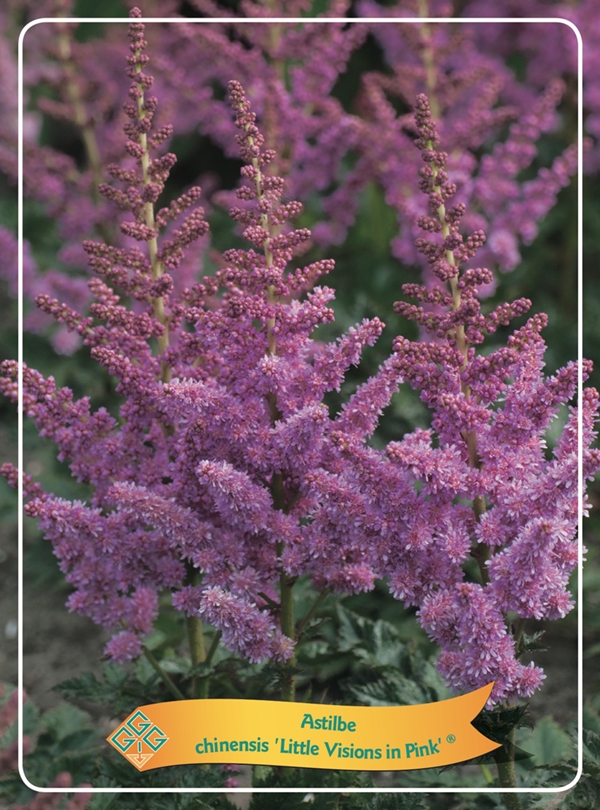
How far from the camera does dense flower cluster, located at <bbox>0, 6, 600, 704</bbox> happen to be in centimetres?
177

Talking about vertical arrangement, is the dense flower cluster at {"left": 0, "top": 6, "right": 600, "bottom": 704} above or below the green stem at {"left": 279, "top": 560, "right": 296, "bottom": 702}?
above

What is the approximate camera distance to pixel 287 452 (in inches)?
71.3

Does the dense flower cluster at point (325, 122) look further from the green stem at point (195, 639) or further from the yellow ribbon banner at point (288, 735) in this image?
the yellow ribbon banner at point (288, 735)

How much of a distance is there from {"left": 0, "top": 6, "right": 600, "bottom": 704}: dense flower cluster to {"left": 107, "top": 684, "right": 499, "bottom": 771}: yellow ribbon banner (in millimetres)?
136

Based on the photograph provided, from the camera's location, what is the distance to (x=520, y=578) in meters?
1.74

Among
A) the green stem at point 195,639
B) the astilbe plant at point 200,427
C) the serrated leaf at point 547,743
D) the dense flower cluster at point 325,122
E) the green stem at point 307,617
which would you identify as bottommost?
the serrated leaf at point 547,743

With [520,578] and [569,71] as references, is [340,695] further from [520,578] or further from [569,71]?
[569,71]

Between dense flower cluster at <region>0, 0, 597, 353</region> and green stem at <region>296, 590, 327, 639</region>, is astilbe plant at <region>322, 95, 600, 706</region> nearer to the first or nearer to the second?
green stem at <region>296, 590, 327, 639</region>

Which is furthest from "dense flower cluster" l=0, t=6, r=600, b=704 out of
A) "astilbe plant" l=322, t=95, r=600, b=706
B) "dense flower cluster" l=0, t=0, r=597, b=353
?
"dense flower cluster" l=0, t=0, r=597, b=353

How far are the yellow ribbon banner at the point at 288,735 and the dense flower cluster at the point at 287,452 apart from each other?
136 mm

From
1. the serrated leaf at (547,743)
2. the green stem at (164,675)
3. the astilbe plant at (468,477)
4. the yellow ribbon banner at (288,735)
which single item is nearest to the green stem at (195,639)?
the green stem at (164,675)

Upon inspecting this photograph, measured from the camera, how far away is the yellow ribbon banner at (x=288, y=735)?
1.97 metres

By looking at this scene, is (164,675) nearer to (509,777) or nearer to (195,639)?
(195,639)

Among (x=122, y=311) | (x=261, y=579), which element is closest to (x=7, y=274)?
(x=122, y=311)
